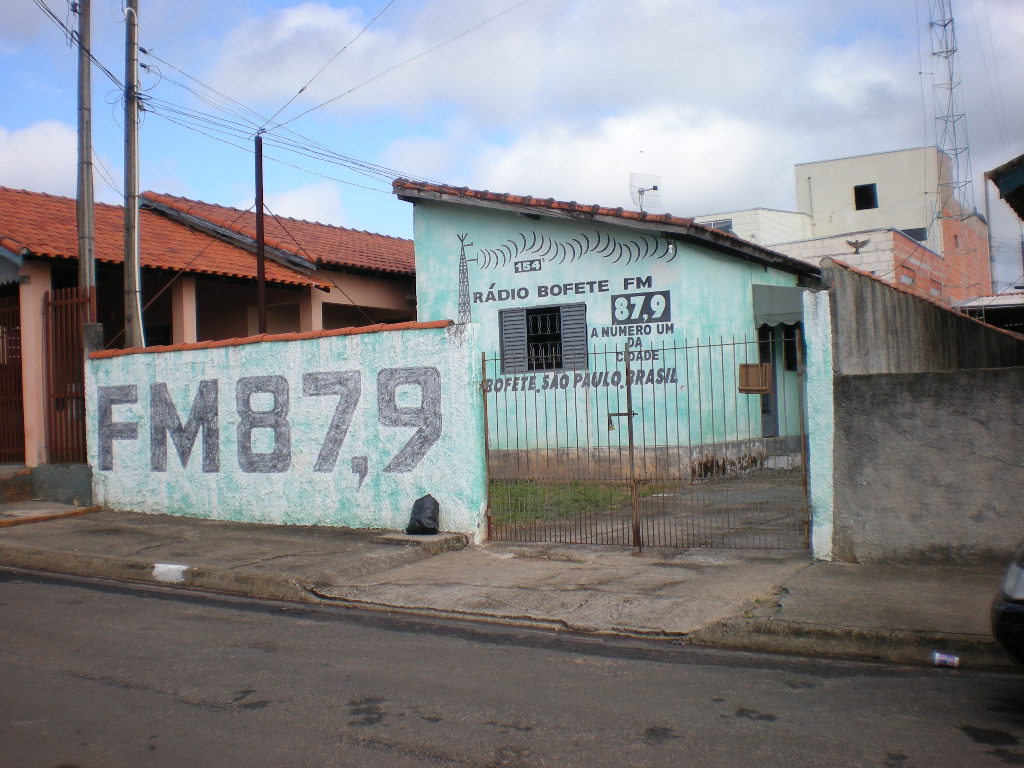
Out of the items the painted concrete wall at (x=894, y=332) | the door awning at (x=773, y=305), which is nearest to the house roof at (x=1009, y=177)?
the painted concrete wall at (x=894, y=332)

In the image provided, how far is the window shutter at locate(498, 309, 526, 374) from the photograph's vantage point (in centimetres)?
1542

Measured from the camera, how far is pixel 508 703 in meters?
4.73

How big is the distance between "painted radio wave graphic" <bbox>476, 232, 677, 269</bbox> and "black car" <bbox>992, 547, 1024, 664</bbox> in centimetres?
1033

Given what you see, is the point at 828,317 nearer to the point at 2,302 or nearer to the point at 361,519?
the point at 361,519

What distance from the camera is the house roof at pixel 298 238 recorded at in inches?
675

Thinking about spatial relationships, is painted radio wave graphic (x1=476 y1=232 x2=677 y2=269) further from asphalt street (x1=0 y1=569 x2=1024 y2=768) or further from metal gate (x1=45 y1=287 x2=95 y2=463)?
asphalt street (x1=0 y1=569 x2=1024 y2=768)

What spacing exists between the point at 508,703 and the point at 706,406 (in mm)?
A: 10467

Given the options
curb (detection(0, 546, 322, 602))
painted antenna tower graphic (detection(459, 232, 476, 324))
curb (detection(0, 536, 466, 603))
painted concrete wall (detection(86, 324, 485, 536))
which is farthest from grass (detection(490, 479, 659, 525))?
painted antenna tower graphic (detection(459, 232, 476, 324))

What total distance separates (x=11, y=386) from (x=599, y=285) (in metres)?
8.78

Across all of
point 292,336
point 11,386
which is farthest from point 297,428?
point 11,386

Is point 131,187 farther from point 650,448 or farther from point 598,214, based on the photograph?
point 650,448

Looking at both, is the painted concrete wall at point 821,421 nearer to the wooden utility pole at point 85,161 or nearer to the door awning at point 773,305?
the door awning at point 773,305

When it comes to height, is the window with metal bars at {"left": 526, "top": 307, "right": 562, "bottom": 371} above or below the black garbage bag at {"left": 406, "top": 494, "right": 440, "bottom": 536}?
above

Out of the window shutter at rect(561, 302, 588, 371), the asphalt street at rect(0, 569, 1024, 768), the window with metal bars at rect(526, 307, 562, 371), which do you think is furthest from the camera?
the window with metal bars at rect(526, 307, 562, 371)
